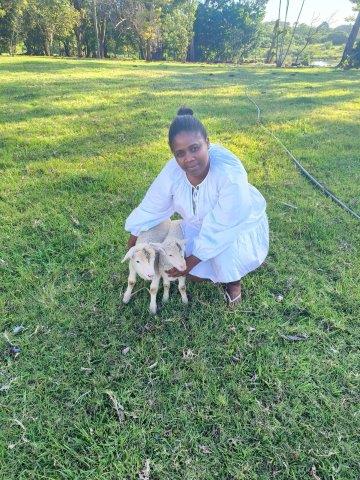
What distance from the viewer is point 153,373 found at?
8.82 ft

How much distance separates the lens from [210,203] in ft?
9.53

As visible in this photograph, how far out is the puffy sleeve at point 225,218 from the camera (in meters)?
2.72

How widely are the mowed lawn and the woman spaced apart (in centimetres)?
38

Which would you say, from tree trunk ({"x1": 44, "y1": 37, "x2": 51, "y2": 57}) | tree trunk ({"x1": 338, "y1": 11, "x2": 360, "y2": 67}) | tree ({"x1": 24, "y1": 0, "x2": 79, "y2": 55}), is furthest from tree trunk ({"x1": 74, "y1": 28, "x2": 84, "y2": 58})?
tree trunk ({"x1": 338, "y1": 11, "x2": 360, "y2": 67})

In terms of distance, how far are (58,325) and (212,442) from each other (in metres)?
1.55

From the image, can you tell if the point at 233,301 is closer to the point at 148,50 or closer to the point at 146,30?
A: the point at 146,30

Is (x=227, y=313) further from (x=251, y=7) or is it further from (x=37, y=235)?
(x=251, y=7)

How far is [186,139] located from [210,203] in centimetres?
58

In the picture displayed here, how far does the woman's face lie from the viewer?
2.56m

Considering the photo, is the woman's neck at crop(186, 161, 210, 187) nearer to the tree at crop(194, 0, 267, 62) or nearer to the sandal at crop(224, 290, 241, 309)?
the sandal at crop(224, 290, 241, 309)

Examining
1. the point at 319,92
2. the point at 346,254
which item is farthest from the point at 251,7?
the point at 346,254

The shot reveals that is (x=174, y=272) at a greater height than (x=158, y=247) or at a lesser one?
lesser

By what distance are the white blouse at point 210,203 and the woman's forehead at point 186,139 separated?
30cm

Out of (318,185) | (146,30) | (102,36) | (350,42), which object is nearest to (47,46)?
(102,36)
